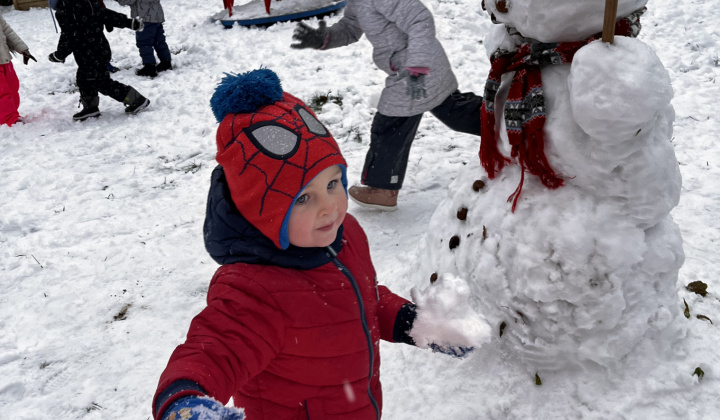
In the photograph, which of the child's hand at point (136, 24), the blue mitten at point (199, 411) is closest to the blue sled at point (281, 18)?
the child's hand at point (136, 24)

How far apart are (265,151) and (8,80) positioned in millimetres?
5806

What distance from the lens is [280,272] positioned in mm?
1407

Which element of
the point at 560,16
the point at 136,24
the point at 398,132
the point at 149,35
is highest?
the point at 560,16

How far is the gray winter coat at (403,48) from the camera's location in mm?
2980

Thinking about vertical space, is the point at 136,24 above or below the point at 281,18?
above

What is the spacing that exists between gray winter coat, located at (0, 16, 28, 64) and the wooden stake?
20.4 ft

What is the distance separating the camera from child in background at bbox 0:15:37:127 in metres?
5.65

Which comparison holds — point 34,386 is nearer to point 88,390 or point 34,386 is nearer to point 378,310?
point 88,390

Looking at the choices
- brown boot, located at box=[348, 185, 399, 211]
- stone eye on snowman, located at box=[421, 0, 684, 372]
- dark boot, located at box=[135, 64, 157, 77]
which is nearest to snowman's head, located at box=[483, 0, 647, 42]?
stone eye on snowman, located at box=[421, 0, 684, 372]

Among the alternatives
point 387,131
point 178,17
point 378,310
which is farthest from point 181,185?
point 178,17

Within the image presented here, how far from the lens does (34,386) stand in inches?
98.3

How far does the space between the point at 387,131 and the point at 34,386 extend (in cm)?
237

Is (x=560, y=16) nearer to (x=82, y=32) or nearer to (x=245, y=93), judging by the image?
(x=245, y=93)

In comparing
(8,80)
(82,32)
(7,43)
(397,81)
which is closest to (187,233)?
(397,81)
